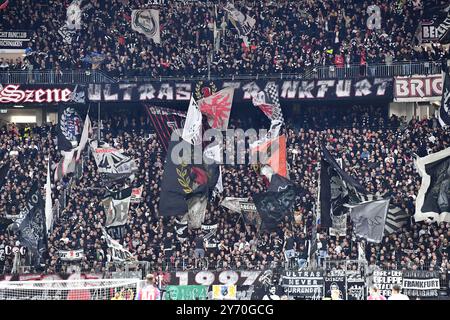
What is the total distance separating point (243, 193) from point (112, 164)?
5246 millimetres

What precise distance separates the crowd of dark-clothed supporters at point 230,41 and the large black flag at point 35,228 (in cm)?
922

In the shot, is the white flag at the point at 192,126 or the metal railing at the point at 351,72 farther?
the metal railing at the point at 351,72

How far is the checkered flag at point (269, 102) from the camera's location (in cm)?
4206

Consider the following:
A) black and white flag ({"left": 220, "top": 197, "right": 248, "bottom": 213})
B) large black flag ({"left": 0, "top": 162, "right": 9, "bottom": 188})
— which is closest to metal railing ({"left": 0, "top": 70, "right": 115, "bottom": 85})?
large black flag ({"left": 0, "top": 162, "right": 9, "bottom": 188})

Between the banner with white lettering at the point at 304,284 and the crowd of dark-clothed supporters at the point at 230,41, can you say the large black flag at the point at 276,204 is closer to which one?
the banner with white lettering at the point at 304,284

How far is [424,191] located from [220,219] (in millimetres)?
7292

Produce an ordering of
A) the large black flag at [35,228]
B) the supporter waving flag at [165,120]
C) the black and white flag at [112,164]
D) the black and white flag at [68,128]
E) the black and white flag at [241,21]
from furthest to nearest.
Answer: the black and white flag at [241,21] → the supporter waving flag at [165,120] → the black and white flag at [68,128] → the black and white flag at [112,164] → the large black flag at [35,228]

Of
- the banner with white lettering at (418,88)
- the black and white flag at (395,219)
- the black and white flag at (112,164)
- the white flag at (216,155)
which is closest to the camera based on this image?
the black and white flag at (395,219)

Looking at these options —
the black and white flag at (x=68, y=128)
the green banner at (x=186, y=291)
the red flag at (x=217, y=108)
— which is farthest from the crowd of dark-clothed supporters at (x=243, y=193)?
the red flag at (x=217, y=108)

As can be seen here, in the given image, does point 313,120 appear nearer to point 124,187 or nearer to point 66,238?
point 124,187

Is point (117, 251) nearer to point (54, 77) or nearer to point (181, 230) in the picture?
point (181, 230)

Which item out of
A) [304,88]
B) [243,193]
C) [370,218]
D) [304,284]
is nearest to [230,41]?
[304,88]

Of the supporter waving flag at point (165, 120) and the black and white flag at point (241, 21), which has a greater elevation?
the black and white flag at point (241, 21)

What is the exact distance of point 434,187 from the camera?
36625mm
